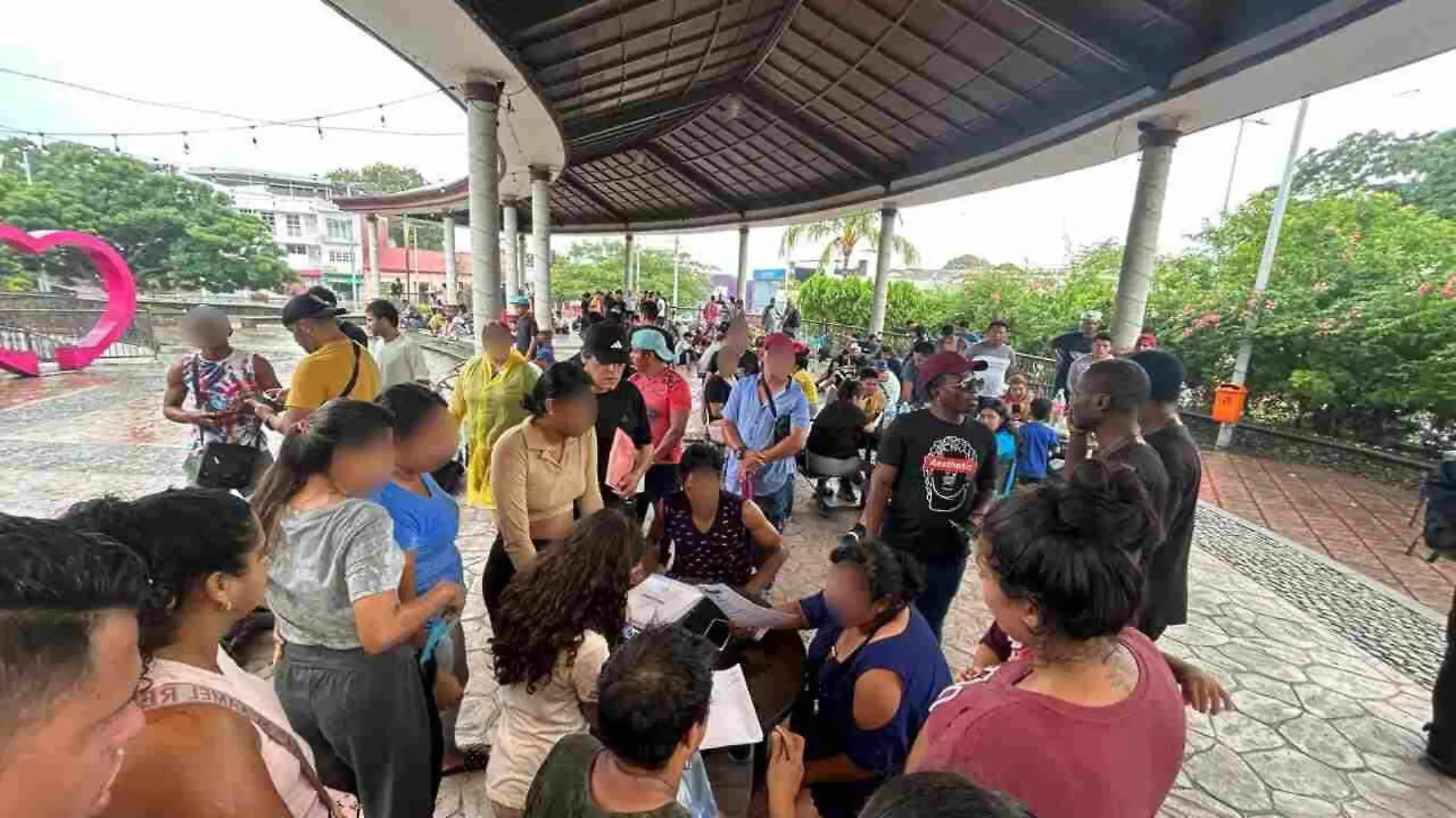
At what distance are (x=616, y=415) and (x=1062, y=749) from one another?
2.71m

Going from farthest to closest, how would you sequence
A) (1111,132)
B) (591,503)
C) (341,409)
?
(1111,132)
(591,503)
(341,409)

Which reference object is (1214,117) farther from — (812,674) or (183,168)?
(183,168)

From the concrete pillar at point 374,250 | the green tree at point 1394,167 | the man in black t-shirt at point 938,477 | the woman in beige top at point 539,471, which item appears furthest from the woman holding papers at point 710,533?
the green tree at point 1394,167

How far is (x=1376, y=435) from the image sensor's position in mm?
8125

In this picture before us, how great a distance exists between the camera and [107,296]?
37.9ft

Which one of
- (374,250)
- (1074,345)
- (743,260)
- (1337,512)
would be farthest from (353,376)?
(374,250)

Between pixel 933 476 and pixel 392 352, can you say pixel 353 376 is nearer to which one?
pixel 392 352

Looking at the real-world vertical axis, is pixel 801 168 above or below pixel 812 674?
above

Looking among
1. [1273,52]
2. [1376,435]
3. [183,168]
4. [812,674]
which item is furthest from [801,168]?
[183,168]

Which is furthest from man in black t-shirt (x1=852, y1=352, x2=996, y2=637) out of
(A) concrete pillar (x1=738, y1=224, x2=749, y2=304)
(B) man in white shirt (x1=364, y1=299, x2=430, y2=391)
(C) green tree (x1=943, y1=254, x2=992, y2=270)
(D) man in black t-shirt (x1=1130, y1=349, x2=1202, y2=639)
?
(C) green tree (x1=943, y1=254, x2=992, y2=270)

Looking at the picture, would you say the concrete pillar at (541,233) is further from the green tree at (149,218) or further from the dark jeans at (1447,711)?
the green tree at (149,218)

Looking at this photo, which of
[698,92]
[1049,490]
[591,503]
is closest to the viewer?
[1049,490]

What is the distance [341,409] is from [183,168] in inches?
2553

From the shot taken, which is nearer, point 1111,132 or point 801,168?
point 1111,132
